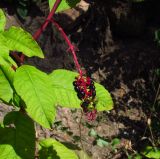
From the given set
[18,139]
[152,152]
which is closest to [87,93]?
[18,139]

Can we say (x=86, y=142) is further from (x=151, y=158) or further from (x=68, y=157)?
(x=68, y=157)

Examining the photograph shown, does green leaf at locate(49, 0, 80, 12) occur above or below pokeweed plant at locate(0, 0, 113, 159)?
above

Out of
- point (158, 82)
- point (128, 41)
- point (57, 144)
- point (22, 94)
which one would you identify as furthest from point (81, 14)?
point (22, 94)

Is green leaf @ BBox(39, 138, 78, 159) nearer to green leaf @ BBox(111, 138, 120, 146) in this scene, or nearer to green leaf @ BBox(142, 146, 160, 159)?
green leaf @ BBox(142, 146, 160, 159)

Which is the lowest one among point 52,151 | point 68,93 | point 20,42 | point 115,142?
point 115,142

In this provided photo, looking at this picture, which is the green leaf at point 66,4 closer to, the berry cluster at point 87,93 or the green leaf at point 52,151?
the berry cluster at point 87,93

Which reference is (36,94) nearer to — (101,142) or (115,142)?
(101,142)

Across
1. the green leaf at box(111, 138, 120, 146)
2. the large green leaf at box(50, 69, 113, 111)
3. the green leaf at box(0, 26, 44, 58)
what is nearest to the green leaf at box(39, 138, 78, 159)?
the large green leaf at box(50, 69, 113, 111)
